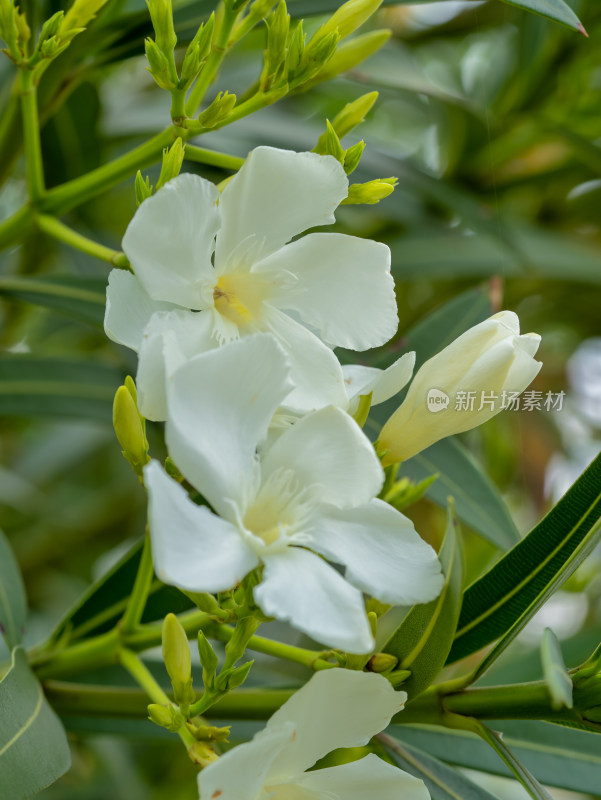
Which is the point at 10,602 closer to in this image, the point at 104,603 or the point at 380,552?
the point at 104,603

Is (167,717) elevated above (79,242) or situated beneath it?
situated beneath

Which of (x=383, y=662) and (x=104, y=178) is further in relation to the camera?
(x=104, y=178)

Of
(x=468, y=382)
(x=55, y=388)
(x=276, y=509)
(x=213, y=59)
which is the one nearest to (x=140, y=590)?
(x=276, y=509)

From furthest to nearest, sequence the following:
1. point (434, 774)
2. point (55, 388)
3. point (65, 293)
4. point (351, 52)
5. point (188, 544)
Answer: point (55, 388) < point (65, 293) < point (351, 52) < point (434, 774) < point (188, 544)

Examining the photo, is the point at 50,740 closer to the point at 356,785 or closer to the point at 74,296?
the point at 356,785

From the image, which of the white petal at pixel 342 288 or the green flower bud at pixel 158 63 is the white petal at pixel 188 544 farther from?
the green flower bud at pixel 158 63

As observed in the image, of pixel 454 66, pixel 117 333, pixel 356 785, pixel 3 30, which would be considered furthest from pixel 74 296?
pixel 454 66

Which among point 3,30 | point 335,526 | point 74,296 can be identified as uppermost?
point 3,30
